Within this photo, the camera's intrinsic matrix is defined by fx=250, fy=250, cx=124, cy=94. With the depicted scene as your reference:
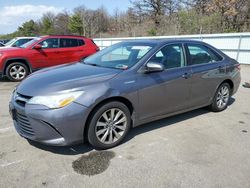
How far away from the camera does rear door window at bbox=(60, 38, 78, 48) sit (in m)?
9.85

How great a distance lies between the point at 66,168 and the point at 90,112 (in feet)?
2.51

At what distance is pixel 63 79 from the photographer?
3506 millimetres

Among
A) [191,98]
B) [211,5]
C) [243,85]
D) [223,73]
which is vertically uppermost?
[211,5]

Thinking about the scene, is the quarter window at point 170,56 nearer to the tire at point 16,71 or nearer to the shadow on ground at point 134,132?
the shadow on ground at point 134,132

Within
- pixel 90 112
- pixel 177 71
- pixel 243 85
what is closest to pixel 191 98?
pixel 177 71

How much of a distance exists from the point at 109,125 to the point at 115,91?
1.68ft

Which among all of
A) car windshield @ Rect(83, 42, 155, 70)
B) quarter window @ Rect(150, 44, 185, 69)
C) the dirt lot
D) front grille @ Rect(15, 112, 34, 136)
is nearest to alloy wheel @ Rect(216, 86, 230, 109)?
the dirt lot

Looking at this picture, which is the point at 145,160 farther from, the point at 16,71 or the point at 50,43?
the point at 50,43

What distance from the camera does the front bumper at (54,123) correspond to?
311cm

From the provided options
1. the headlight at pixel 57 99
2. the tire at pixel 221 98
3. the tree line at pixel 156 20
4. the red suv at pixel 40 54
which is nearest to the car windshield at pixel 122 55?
the headlight at pixel 57 99

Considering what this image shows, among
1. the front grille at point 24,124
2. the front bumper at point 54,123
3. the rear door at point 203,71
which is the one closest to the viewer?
the front bumper at point 54,123

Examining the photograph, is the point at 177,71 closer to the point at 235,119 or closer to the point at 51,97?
the point at 235,119

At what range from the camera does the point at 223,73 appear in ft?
17.1

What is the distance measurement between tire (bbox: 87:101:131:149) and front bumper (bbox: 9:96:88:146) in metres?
0.18
